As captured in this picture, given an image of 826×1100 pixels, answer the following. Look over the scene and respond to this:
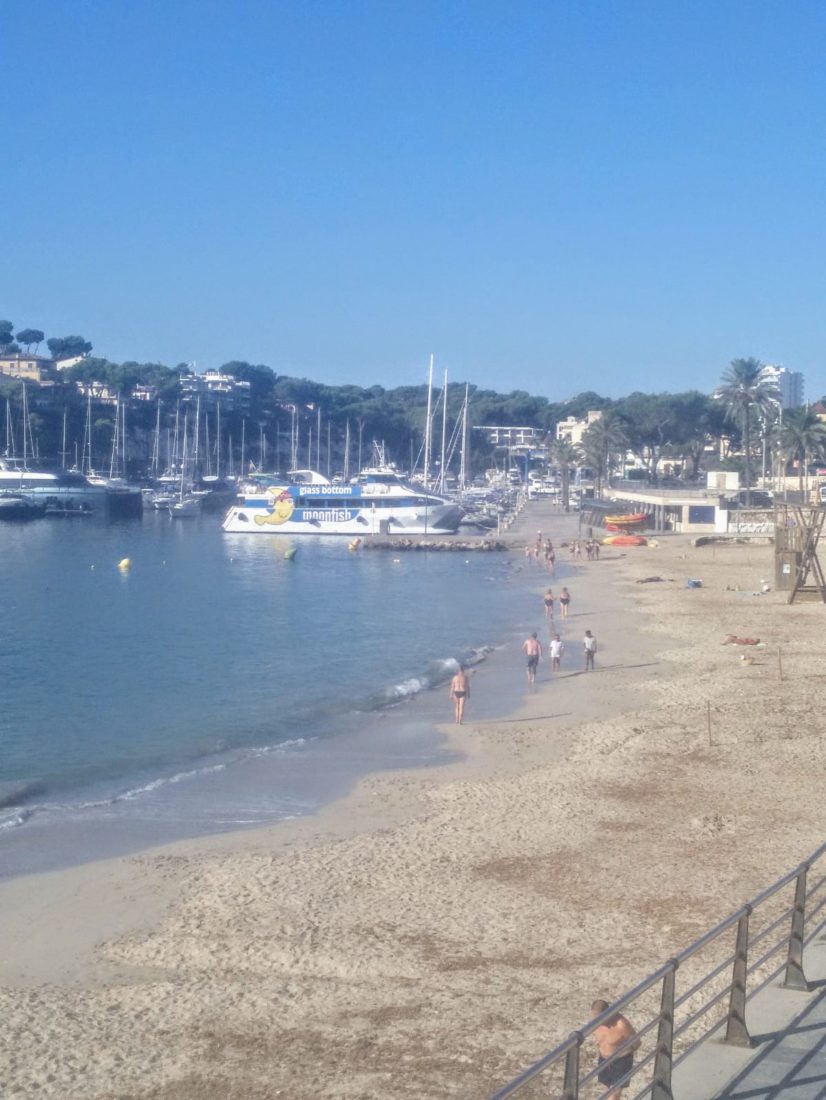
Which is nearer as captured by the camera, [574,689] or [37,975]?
[37,975]

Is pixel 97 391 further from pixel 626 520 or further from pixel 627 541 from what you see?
pixel 627 541

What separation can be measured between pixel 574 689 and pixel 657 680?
212 centimetres

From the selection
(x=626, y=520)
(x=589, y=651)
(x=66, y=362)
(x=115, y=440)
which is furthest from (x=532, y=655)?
(x=66, y=362)

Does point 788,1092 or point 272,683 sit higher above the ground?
point 788,1092

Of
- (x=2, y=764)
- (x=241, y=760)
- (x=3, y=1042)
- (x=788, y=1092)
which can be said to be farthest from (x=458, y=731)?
(x=788, y=1092)

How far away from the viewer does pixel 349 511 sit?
293 ft

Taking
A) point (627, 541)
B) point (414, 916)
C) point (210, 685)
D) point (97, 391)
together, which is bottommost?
point (210, 685)

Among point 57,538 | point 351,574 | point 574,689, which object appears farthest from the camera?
point 57,538

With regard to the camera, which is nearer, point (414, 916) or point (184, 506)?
point (414, 916)

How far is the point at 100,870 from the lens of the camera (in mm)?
14930

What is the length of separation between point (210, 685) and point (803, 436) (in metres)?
65.3

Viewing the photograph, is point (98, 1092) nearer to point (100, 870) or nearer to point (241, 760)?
point (100, 870)

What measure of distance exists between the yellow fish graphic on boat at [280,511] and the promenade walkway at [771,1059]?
84181mm

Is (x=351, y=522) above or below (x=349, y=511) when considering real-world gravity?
below
